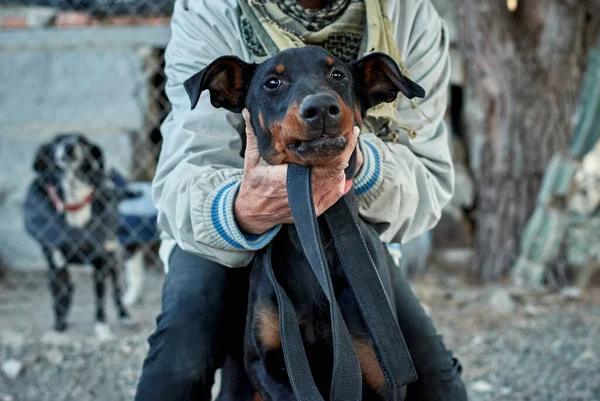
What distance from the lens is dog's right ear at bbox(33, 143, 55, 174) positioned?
4.91 metres

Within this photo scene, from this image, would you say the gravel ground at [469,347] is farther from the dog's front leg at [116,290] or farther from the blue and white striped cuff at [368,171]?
the blue and white striped cuff at [368,171]

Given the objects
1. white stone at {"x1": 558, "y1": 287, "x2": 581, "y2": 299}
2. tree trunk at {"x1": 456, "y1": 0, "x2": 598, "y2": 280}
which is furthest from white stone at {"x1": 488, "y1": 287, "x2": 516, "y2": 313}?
tree trunk at {"x1": 456, "y1": 0, "x2": 598, "y2": 280}

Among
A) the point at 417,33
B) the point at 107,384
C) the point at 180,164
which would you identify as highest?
the point at 417,33

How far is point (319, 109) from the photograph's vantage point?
167 centimetres

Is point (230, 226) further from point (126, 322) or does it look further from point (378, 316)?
point (126, 322)

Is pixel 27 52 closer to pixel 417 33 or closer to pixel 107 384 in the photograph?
pixel 107 384

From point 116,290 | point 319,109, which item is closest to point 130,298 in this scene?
point 116,290

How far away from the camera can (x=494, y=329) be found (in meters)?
Answer: 4.31

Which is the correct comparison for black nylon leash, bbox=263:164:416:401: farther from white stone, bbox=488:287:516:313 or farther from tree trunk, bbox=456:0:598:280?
tree trunk, bbox=456:0:598:280

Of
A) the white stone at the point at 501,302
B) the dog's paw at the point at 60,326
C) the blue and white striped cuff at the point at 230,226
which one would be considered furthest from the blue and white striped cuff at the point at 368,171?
the dog's paw at the point at 60,326

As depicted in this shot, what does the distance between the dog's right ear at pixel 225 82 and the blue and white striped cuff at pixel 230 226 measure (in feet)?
0.71

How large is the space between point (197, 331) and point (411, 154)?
753 millimetres

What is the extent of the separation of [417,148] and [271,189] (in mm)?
641

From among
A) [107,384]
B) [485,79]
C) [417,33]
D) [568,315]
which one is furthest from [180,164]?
[485,79]
